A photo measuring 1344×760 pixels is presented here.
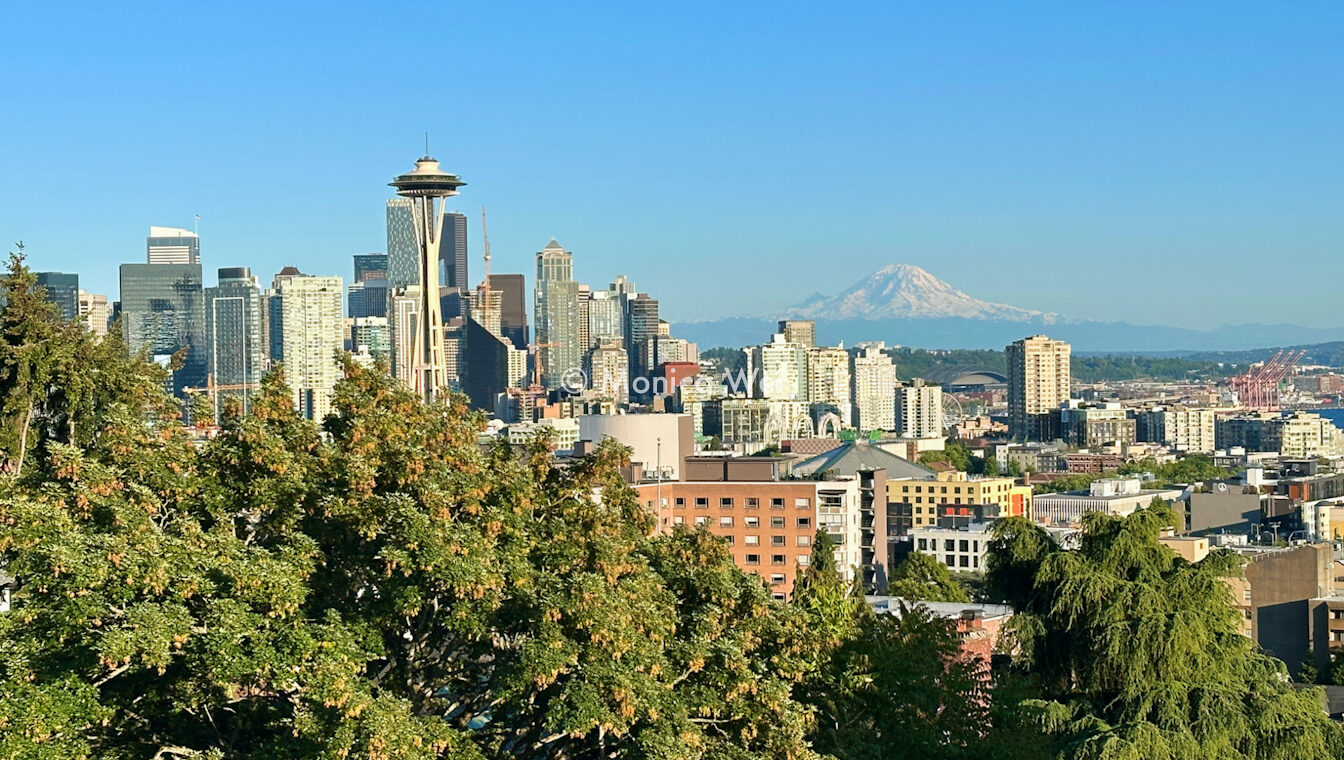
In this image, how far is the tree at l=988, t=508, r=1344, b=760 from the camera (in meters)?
27.0

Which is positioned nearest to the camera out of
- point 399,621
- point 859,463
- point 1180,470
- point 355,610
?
point 355,610

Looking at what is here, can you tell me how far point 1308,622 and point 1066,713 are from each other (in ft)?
121

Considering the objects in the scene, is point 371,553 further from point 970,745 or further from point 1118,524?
point 1118,524

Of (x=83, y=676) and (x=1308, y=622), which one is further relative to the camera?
(x=1308, y=622)

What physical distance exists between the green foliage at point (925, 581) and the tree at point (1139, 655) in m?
28.4

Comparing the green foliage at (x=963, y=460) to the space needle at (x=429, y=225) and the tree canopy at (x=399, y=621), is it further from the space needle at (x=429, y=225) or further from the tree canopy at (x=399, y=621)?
the tree canopy at (x=399, y=621)

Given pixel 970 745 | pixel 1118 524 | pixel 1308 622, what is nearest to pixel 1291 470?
pixel 1308 622

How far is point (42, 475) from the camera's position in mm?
19922

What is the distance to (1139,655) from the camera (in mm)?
28391

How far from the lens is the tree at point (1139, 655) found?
88.5 ft

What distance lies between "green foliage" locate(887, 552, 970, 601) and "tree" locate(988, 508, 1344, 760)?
28.4 meters

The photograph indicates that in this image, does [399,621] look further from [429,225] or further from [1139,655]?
[429,225]

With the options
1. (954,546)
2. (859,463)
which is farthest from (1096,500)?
(954,546)

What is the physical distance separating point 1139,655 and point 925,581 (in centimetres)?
4368
